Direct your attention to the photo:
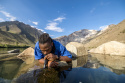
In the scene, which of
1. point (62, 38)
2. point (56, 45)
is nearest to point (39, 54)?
point (56, 45)

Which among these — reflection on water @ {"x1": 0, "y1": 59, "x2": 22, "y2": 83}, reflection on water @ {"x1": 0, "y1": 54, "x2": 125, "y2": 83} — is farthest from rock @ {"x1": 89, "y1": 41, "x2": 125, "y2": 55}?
reflection on water @ {"x1": 0, "y1": 59, "x2": 22, "y2": 83}

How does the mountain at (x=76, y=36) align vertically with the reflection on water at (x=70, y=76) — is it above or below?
above

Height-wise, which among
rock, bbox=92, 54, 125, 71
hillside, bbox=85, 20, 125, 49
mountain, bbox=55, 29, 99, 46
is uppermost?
mountain, bbox=55, 29, 99, 46

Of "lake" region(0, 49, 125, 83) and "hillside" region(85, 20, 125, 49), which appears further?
"hillside" region(85, 20, 125, 49)

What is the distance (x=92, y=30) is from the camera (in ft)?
366

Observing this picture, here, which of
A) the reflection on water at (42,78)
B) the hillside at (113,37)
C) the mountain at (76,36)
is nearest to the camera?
the reflection on water at (42,78)

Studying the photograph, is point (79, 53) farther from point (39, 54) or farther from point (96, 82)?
point (96, 82)

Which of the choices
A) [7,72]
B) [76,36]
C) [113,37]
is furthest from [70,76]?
[76,36]

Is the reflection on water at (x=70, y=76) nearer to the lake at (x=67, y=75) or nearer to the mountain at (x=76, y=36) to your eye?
the lake at (x=67, y=75)

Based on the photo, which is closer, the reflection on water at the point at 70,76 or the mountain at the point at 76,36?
the reflection on water at the point at 70,76

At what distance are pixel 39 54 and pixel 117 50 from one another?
850cm

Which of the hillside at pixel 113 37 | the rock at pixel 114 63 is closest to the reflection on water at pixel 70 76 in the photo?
the rock at pixel 114 63

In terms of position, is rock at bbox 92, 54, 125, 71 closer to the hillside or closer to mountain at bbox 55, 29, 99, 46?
the hillside

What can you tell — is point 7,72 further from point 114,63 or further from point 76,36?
point 76,36
